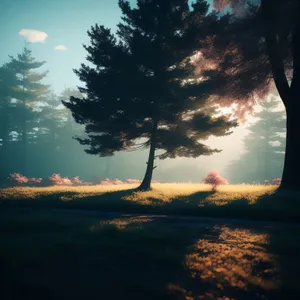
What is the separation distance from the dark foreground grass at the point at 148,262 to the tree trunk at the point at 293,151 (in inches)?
236

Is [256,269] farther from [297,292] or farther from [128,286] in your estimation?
[128,286]

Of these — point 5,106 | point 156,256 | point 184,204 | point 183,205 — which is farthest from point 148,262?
point 5,106

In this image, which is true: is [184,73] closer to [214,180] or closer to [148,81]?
[148,81]

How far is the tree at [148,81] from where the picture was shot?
45.4ft

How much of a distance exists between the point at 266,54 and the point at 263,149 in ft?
140

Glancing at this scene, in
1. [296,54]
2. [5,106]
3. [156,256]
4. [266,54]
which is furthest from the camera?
[5,106]

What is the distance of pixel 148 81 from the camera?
547 inches

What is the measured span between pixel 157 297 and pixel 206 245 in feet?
8.43

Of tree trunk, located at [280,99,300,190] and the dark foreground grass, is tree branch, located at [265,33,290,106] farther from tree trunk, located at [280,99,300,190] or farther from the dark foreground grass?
the dark foreground grass

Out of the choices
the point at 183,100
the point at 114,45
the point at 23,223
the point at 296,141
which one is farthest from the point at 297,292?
the point at 114,45

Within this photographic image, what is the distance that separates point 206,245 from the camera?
5.26 meters

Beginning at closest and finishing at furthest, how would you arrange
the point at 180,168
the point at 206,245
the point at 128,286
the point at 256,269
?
1. the point at 128,286
2. the point at 256,269
3. the point at 206,245
4. the point at 180,168

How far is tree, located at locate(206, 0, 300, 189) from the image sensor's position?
39.1 ft

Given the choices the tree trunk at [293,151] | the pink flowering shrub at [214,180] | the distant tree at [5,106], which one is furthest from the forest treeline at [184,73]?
the distant tree at [5,106]
